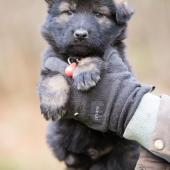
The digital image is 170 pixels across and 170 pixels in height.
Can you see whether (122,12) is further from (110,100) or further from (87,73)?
(110,100)

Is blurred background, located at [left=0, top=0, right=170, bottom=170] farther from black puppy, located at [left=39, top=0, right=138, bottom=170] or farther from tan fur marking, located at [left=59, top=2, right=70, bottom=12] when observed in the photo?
tan fur marking, located at [left=59, top=2, right=70, bottom=12]

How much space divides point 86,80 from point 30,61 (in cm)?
668

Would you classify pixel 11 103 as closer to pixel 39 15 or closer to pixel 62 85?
pixel 39 15

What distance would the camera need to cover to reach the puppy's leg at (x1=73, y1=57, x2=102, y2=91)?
415 centimetres

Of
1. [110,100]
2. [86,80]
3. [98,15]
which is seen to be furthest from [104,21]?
[110,100]

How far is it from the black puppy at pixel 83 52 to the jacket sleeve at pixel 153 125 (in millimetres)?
499

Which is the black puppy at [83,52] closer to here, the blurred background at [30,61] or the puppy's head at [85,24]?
the puppy's head at [85,24]

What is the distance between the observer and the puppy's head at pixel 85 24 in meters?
4.45

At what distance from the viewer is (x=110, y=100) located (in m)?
4.01

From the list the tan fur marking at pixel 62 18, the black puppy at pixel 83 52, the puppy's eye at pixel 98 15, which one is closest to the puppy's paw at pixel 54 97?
the black puppy at pixel 83 52

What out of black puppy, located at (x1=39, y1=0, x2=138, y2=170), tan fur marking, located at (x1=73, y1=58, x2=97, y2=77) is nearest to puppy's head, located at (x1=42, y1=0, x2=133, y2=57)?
black puppy, located at (x1=39, y1=0, x2=138, y2=170)

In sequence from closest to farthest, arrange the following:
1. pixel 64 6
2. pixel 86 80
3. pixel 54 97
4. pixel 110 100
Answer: pixel 110 100
pixel 86 80
pixel 54 97
pixel 64 6

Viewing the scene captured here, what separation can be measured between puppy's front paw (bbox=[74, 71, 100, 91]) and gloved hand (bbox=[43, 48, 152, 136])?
27 mm

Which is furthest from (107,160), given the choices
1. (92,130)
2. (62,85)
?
(62,85)
